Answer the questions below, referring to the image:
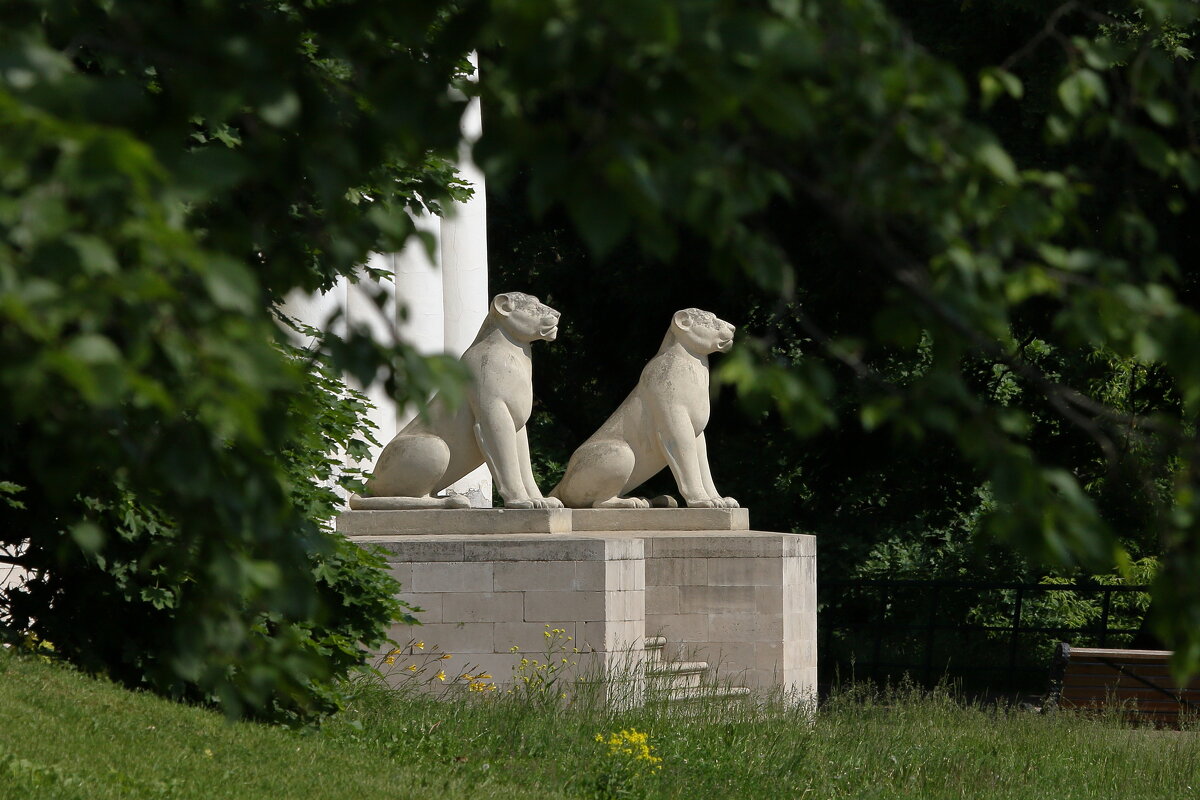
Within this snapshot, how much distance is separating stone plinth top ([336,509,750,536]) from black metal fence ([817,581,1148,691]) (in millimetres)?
7598

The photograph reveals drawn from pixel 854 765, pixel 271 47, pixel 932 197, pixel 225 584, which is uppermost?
pixel 271 47

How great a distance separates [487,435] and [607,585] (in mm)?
1748

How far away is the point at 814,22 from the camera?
2.87 m

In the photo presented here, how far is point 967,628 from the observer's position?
70.5 feet

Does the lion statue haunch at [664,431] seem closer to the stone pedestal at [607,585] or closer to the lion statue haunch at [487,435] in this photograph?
the stone pedestal at [607,585]

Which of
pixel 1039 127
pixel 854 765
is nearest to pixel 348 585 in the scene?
pixel 854 765

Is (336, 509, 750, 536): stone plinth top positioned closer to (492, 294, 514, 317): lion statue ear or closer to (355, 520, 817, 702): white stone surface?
(355, 520, 817, 702): white stone surface

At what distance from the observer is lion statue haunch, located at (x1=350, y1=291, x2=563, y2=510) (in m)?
13.0

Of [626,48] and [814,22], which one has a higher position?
[814,22]

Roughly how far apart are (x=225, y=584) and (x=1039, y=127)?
16.7 m

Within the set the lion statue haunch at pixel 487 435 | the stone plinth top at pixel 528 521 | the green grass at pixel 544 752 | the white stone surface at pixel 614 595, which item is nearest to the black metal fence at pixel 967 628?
the stone plinth top at pixel 528 521

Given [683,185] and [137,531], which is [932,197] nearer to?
[683,185]

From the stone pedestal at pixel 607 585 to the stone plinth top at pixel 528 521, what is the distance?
0.01 meters

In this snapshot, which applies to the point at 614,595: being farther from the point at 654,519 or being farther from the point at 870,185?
the point at 870,185
